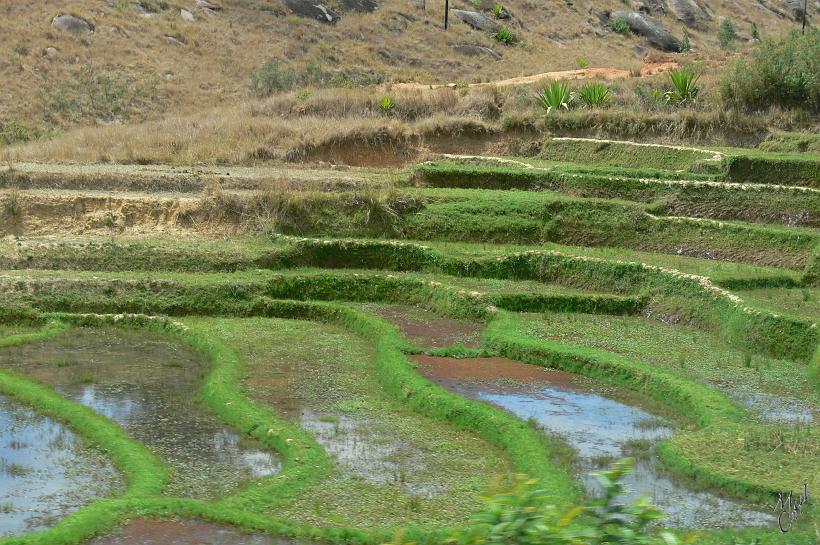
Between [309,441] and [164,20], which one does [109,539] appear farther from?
[164,20]

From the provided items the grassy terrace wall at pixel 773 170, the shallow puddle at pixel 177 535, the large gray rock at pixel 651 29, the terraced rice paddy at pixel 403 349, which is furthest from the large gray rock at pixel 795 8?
the shallow puddle at pixel 177 535

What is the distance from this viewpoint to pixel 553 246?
19000mm

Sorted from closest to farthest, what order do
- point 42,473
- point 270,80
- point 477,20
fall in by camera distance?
point 42,473
point 270,80
point 477,20

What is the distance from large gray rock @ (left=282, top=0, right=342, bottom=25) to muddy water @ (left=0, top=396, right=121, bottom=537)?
3401cm

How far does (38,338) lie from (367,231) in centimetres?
668

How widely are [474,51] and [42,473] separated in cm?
3547

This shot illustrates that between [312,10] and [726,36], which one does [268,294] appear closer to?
[312,10]

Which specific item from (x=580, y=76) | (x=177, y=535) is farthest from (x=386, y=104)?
(x=177, y=535)

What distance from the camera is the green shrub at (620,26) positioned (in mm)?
49188

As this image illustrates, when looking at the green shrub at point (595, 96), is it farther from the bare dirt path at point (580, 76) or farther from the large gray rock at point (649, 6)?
the large gray rock at point (649, 6)

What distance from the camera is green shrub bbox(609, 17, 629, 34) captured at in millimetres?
49188

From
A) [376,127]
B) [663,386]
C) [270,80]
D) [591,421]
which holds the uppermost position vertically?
[270,80]

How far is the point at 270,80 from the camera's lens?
34.8 metres

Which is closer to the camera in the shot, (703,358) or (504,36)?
(703,358)
